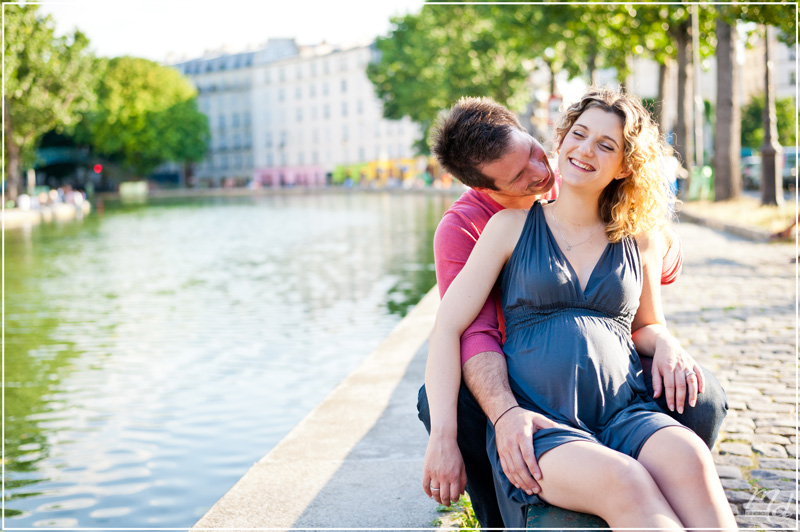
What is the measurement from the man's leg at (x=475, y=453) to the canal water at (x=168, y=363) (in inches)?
115

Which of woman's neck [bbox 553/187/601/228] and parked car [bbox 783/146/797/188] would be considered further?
parked car [bbox 783/146/797/188]

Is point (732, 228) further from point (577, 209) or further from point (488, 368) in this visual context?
point (488, 368)

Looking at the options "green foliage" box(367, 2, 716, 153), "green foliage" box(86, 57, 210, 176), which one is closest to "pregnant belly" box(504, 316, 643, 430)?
"green foliage" box(367, 2, 716, 153)

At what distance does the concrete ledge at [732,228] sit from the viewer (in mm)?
16938

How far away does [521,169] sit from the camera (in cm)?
326

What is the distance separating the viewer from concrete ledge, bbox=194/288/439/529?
13.0 feet

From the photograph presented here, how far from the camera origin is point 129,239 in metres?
29.8

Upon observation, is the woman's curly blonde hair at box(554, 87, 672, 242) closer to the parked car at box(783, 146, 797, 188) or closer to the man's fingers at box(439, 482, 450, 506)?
the man's fingers at box(439, 482, 450, 506)

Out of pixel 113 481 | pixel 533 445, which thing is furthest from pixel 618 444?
pixel 113 481

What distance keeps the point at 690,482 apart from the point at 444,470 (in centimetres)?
75

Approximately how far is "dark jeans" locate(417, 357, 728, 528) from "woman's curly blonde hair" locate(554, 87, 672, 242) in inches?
19.0

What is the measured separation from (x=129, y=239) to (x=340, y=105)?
8835 cm

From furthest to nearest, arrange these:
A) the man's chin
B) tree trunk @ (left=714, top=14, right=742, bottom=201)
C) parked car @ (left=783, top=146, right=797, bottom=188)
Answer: parked car @ (left=783, top=146, right=797, bottom=188) < tree trunk @ (left=714, top=14, right=742, bottom=201) < the man's chin

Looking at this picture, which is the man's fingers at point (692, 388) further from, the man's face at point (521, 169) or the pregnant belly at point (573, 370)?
the man's face at point (521, 169)
